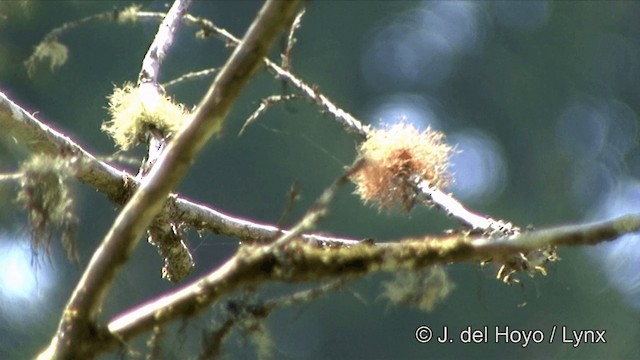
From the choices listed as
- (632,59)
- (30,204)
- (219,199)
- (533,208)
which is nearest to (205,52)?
(219,199)

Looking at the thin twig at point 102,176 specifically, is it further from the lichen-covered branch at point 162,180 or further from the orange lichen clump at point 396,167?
the lichen-covered branch at point 162,180

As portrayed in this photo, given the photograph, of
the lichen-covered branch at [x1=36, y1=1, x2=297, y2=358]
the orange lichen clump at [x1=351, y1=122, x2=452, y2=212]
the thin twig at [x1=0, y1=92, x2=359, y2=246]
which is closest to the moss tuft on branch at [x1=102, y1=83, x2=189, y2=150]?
the thin twig at [x1=0, y1=92, x2=359, y2=246]

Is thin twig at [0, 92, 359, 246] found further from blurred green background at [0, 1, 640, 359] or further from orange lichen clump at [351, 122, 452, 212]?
blurred green background at [0, 1, 640, 359]

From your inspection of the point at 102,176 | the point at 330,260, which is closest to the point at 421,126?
the point at 102,176

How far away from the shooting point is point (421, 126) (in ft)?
14.4

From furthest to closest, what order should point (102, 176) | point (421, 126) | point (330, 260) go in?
1. point (421, 126)
2. point (102, 176)
3. point (330, 260)

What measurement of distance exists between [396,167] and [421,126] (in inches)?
115

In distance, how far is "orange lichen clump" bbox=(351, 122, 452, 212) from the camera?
1.46 metres

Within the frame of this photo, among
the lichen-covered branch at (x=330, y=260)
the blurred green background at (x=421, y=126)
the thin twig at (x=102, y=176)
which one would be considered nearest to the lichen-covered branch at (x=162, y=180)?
the lichen-covered branch at (x=330, y=260)

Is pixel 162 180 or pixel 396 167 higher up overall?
pixel 396 167

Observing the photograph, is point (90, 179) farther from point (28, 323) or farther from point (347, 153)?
point (347, 153)

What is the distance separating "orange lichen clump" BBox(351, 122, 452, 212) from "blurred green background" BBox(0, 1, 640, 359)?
209 cm

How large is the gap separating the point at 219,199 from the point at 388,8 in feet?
5.77

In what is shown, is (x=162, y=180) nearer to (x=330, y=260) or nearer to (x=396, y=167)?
(x=330, y=260)
